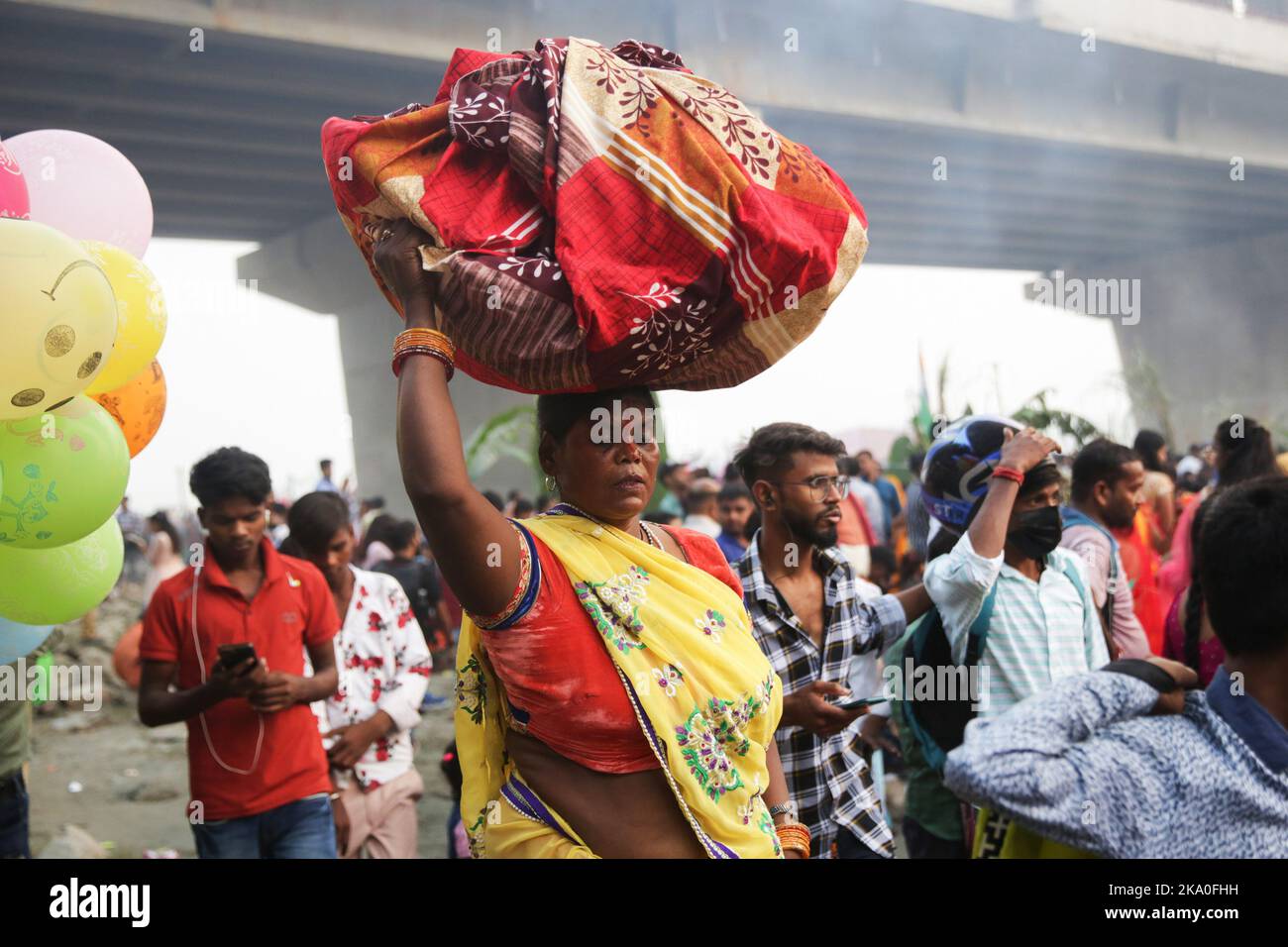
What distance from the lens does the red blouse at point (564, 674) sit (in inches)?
79.4

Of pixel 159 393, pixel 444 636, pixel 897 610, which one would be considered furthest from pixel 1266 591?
pixel 444 636

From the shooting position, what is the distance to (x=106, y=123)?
1304 cm

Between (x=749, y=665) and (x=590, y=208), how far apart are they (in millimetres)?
877

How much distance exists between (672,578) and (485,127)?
0.88 meters

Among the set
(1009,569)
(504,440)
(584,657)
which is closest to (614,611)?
(584,657)

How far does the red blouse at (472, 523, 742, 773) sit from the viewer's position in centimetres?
202

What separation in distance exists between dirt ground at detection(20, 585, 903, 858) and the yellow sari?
9.37 ft

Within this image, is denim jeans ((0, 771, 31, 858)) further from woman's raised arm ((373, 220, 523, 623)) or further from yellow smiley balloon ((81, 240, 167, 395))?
woman's raised arm ((373, 220, 523, 623))

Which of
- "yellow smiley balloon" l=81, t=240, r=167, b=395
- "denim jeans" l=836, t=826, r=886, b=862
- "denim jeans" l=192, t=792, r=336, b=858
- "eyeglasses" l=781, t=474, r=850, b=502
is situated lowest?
"denim jeans" l=192, t=792, r=336, b=858

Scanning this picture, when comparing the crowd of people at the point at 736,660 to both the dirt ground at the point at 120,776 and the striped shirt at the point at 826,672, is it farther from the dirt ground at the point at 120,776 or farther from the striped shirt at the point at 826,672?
the dirt ground at the point at 120,776

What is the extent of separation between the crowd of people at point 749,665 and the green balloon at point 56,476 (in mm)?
832

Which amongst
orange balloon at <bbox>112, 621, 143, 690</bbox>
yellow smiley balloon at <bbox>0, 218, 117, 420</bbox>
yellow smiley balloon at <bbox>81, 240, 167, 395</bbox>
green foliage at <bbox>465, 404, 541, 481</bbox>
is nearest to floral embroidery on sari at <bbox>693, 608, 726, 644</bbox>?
yellow smiley balloon at <bbox>0, 218, 117, 420</bbox>

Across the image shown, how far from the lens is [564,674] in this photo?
2.02 m

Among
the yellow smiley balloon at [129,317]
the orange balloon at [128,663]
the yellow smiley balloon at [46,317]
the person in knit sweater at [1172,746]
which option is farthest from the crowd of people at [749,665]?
the orange balloon at [128,663]
